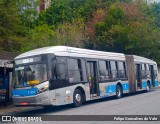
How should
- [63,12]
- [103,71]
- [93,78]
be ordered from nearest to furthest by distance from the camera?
[93,78] → [103,71] → [63,12]

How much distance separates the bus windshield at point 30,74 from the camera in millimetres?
15727

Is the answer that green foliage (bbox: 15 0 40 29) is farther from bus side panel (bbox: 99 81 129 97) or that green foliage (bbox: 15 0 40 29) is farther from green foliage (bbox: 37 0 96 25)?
bus side panel (bbox: 99 81 129 97)

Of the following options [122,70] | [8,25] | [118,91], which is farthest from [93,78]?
[8,25]

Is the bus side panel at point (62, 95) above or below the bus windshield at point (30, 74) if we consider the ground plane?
below

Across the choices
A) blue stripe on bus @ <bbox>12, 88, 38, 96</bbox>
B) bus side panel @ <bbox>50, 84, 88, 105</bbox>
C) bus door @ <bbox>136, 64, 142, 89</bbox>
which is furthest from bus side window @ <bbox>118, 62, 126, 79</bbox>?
blue stripe on bus @ <bbox>12, 88, 38, 96</bbox>

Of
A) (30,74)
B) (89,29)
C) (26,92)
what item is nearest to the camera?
(26,92)

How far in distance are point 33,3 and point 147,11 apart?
16545 millimetres

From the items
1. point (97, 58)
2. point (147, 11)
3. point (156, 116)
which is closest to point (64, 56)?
point (97, 58)

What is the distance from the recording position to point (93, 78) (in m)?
19.6

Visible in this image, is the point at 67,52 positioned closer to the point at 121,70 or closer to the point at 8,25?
the point at 121,70

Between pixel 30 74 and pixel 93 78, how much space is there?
4.84 metres

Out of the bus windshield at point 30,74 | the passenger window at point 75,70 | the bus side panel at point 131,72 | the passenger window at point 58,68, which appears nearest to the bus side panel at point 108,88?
the bus side panel at point 131,72

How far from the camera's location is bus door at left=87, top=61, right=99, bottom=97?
63.1 feet

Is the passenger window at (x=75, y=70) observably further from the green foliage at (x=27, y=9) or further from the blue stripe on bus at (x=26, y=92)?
the green foliage at (x=27, y=9)
